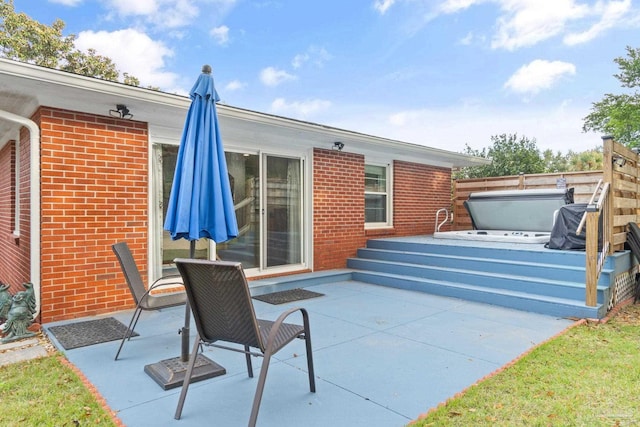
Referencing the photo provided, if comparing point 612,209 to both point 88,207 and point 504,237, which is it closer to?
point 504,237

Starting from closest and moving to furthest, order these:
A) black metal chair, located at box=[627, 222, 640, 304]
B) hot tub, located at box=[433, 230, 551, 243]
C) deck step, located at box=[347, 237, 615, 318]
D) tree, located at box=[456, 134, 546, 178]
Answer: deck step, located at box=[347, 237, 615, 318] → black metal chair, located at box=[627, 222, 640, 304] → hot tub, located at box=[433, 230, 551, 243] → tree, located at box=[456, 134, 546, 178]

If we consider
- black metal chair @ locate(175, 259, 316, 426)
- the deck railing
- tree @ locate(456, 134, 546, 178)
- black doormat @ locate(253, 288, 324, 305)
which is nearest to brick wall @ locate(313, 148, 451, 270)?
black doormat @ locate(253, 288, 324, 305)

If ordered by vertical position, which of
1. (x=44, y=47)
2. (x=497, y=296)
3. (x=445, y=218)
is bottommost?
(x=497, y=296)

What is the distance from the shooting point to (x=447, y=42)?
1393 centimetres

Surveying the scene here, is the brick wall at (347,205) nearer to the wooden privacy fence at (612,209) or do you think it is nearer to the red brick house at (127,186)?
the red brick house at (127,186)

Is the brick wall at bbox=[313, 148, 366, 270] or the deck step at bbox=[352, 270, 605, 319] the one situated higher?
the brick wall at bbox=[313, 148, 366, 270]

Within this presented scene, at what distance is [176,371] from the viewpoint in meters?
3.08

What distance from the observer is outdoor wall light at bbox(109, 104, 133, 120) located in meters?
4.84

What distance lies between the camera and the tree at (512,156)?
46.9 feet

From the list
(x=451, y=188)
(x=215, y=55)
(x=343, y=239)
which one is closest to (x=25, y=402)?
(x=343, y=239)

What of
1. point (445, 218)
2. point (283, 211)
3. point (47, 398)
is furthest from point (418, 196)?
point (47, 398)

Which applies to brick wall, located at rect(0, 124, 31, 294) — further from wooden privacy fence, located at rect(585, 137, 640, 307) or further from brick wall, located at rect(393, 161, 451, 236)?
wooden privacy fence, located at rect(585, 137, 640, 307)

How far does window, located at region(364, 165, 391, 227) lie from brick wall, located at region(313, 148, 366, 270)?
0.31 m

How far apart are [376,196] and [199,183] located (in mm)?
6204
